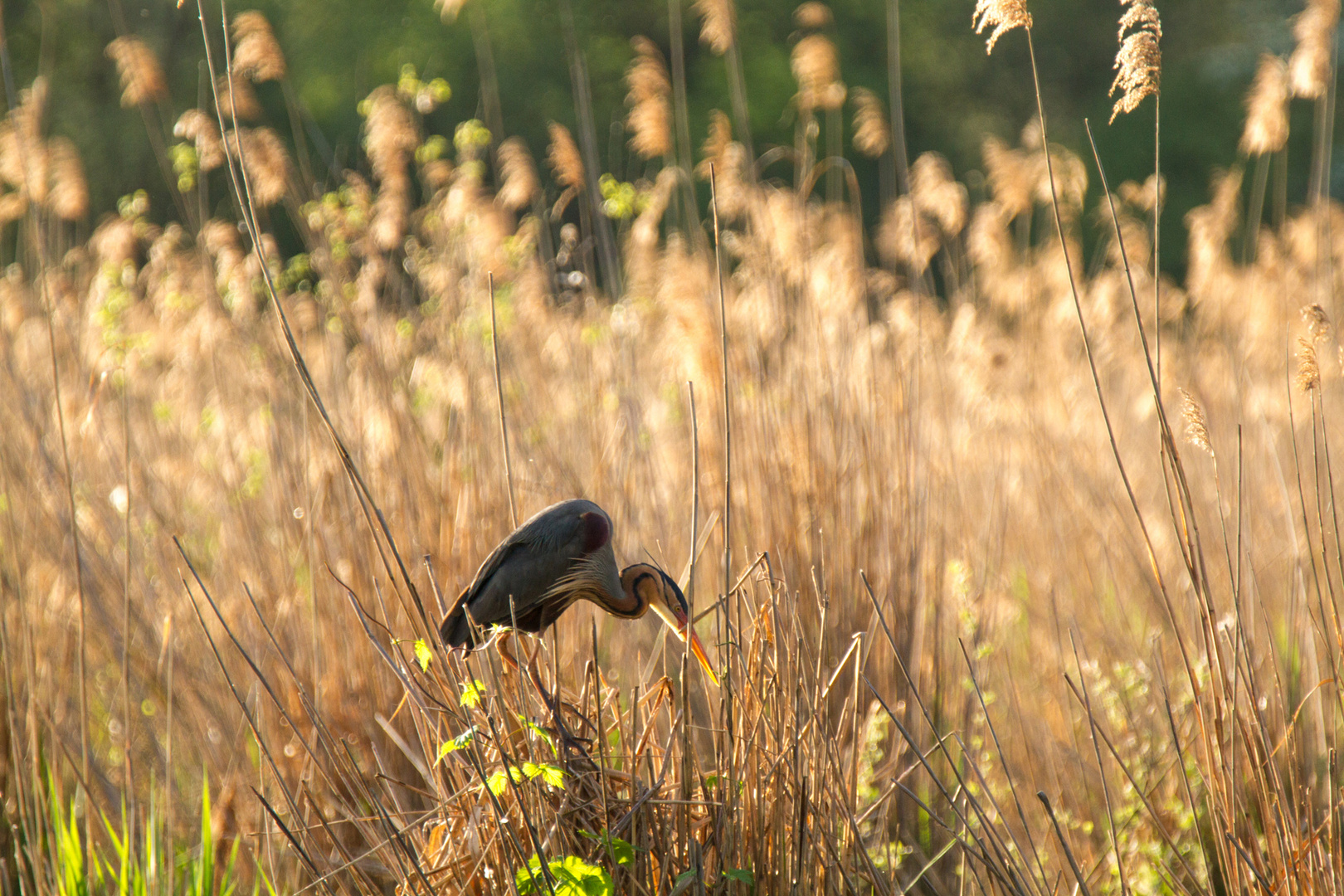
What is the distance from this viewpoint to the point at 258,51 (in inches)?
98.1

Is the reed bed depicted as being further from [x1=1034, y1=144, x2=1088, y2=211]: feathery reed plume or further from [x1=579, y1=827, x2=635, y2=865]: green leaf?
[x1=1034, y1=144, x2=1088, y2=211]: feathery reed plume

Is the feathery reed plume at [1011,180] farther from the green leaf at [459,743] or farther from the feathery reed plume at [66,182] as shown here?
the feathery reed plume at [66,182]

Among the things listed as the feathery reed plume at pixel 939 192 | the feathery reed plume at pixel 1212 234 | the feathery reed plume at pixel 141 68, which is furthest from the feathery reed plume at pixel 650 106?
the feathery reed plume at pixel 1212 234

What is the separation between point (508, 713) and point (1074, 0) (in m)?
17.4

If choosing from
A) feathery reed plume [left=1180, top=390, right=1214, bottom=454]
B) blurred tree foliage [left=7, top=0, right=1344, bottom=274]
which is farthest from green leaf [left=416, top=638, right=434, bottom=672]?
blurred tree foliage [left=7, top=0, right=1344, bottom=274]

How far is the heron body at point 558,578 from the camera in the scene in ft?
4.77

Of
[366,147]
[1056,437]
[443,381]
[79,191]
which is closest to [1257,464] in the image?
[1056,437]

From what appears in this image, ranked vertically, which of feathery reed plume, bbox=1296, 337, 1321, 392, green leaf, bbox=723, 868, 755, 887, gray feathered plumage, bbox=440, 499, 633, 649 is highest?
feathery reed plume, bbox=1296, 337, 1321, 392

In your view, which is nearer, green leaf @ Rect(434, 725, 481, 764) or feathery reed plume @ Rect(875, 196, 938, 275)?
green leaf @ Rect(434, 725, 481, 764)

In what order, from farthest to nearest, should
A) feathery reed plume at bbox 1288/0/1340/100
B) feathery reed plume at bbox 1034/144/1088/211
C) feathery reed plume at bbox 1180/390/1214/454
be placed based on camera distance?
feathery reed plume at bbox 1034/144/1088/211, feathery reed plume at bbox 1288/0/1340/100, feathery reed plume at bbox 1180/390/1214/454

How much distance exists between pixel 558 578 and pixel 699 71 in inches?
561

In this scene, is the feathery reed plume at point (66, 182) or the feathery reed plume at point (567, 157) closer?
the feathery reed plume at point (567, 157)

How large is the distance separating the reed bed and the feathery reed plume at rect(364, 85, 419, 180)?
0.02m

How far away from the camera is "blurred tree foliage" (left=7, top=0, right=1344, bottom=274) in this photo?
44.9ft
